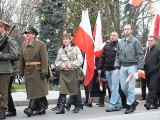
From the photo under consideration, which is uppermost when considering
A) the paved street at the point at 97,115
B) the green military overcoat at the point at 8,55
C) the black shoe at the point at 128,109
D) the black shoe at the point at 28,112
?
the green military overcoat at the point at 8,55

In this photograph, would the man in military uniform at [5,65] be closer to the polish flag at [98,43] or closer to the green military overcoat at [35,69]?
the green military overcoat at [35,69]

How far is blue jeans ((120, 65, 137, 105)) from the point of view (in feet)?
33.3

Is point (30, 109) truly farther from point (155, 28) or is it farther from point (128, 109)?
point (155, 28)

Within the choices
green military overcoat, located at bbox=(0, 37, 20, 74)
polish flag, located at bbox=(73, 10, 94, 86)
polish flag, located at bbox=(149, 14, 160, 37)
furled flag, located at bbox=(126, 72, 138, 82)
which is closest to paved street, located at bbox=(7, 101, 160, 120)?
furled flag, located at bbox=(126, 72, 138, 82)

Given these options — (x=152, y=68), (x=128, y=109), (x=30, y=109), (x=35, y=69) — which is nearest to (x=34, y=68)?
(x=35, y=69)

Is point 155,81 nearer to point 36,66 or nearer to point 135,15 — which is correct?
point 36,66

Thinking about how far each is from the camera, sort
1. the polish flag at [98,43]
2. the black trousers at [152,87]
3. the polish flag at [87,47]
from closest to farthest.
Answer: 1. the black trousers at [152,87]
2. the polish flag at [87,47]
3. the polish flag at [98,43]

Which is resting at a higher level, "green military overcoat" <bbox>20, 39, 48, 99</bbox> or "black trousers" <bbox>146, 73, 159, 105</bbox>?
"green military overcoat" <bbox>20, 39, 48, 99</bbox>

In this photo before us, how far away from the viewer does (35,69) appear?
9.66 meters

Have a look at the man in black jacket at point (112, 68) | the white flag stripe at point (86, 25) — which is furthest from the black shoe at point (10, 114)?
the white flag stripe at point (86, 25)

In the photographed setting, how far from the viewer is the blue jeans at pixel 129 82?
10.1 m

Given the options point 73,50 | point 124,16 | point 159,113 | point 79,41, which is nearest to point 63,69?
point 73,50

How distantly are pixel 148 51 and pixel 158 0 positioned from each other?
629 inches

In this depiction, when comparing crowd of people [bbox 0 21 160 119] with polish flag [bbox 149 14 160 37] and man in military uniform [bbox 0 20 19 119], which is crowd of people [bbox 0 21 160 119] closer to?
man in military uniform [bbox 0 20 19 119]
